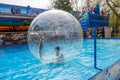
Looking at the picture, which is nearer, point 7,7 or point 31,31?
point 31,31

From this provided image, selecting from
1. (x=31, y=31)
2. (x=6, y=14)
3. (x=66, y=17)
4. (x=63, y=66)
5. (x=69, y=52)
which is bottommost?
(x=63, y=66)

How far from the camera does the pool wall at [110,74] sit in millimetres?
4457

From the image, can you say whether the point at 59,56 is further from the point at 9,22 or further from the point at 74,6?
the point at 74,6

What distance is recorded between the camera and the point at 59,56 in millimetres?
6355

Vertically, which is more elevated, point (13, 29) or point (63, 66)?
point (13, 29)

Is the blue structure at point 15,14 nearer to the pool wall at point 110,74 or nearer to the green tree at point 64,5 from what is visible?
the pool wall at point 110,74

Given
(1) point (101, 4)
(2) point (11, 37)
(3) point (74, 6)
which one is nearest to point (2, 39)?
(2) point (11, 37)

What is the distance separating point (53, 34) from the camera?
5.57 metres

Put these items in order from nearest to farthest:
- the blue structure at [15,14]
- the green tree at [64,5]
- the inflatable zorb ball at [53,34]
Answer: the inflatable zorb ball at [53,34]
the blue structure at [15,14]
the green tree at [64,5]

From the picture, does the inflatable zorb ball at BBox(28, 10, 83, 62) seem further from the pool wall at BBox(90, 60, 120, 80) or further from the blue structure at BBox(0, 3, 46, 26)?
the blue structure at BBox(0, 3, 46, 26)

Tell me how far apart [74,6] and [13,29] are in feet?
56.0

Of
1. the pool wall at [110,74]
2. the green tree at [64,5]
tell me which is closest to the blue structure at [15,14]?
the pool wall at [110,74]

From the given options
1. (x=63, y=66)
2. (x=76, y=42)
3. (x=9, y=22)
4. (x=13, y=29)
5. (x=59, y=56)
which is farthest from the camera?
(x=13, y=29)

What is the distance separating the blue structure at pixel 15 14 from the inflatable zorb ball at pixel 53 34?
10.4m
